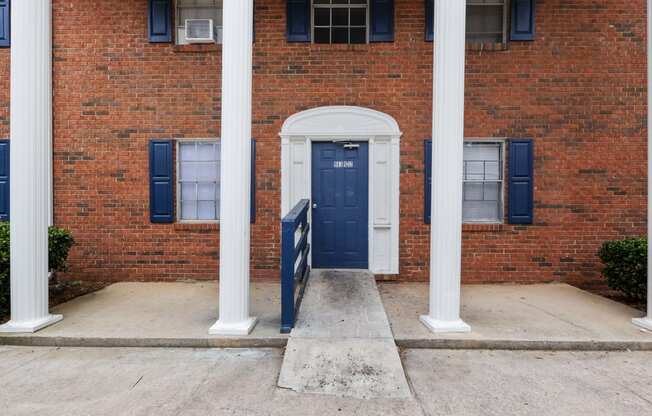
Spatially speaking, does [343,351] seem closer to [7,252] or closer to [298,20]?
[7,252]

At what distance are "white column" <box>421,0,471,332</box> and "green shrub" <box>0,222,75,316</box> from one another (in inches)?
194

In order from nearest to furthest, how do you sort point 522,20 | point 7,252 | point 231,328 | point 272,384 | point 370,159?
point 272,384 → point 231,328 → point 7,252 → point 522,20 → point 370,159

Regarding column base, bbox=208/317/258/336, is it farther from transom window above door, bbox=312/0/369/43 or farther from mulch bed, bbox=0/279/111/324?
transom window above door, bbox=312/0/369/43

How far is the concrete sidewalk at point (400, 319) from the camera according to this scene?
4.08 metres

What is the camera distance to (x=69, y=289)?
6.09 metres

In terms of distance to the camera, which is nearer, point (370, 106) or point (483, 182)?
point (370, 106)

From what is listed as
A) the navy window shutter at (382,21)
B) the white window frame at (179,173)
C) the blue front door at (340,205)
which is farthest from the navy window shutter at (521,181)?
the white window frame at (179,173)

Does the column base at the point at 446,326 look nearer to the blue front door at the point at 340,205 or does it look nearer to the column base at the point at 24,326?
the blue front door at the point at 340,205

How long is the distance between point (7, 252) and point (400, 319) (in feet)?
15.5

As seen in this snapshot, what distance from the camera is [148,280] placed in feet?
21.1

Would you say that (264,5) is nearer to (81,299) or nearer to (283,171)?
(283,171)

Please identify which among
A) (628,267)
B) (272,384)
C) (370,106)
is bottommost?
(272,384)

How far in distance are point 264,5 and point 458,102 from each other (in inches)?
152

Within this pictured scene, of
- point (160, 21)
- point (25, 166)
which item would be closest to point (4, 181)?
point (25, 166)
